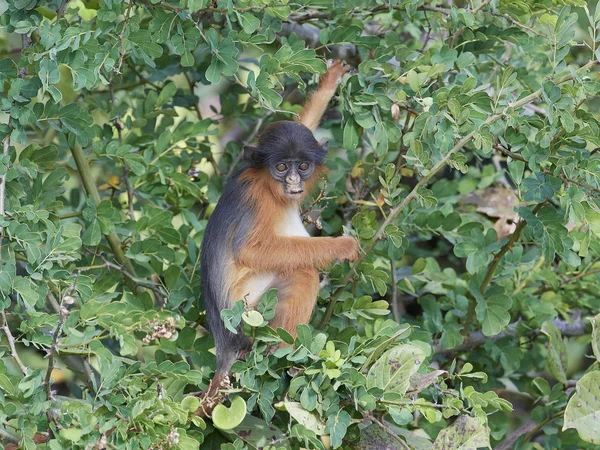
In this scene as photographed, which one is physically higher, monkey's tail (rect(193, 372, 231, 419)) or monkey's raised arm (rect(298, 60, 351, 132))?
monkey's raised arm (rect(298, 60, 351, 132))

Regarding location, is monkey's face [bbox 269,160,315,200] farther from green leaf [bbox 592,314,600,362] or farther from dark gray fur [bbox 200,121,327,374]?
green leaf [bbox 592,314,600,362]

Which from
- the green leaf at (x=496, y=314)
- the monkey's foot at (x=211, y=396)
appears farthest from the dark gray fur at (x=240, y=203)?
the green leaf at (x=496, y=314)

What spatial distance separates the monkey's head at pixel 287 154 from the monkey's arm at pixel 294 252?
0.34 meters

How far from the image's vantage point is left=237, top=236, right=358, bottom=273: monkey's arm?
548 cm

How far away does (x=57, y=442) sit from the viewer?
391 cm

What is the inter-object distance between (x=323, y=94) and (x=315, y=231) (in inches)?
50.3

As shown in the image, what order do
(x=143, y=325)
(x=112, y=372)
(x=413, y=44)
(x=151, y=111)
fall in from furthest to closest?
(x=413, y=44)
(x=151, y=111)
(x=143, y=325)
(x=112, y=372)

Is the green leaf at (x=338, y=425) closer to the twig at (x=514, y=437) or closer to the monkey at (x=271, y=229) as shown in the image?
the monkey at (x=271, y=229)

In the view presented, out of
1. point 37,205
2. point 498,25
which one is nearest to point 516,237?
point 498,25

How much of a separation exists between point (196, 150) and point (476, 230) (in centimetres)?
215

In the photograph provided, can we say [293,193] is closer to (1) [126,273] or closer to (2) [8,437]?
(1) [126,273]

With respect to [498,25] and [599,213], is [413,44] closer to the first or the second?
[498,25]

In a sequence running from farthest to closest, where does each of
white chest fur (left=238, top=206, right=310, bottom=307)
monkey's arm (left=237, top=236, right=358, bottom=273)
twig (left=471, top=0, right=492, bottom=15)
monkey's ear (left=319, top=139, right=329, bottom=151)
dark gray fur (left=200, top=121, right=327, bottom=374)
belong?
1. monkey's ear (left=319, top=139, right=329, bottom=151)
2. white chest fur (left=238, top=206, right=310, bottom=307)
3. dark gray fur (left=200, top=121, right=327, bottom=374)
4. monkey's arm (left=237, top=236, right=358, bottom=273)
5. twig (left=471, top=0, right=492, bottom=15)

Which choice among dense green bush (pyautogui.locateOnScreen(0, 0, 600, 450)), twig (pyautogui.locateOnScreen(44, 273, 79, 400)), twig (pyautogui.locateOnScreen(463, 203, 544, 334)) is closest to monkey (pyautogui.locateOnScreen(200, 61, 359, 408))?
dense green bush (pyautogui.locateOnScreen(0, 0, 600, 450))
